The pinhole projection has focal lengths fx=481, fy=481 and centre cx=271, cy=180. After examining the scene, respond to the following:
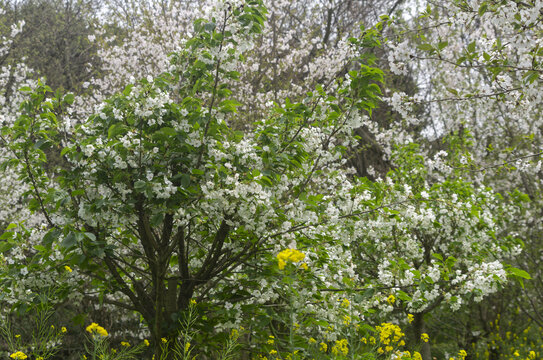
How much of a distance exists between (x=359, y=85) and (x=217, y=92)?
0.93 m

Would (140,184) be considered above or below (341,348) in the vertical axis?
above

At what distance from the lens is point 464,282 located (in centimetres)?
381

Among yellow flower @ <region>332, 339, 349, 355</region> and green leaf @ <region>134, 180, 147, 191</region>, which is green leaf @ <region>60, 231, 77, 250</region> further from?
yellow flower @ <region>332, 339, 349, 355</region>

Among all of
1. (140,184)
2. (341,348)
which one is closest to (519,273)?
(341,348)

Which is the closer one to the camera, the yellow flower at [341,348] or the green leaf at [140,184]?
the green leaf at [140,184]

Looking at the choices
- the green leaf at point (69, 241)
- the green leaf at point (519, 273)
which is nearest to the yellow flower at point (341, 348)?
the green leaf at point (519, 273)

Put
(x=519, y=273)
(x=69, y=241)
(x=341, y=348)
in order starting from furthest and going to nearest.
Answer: (x=341, y=348)
(x=519, y=273)
(x=69, y=241)

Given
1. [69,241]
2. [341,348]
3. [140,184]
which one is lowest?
[341,348]

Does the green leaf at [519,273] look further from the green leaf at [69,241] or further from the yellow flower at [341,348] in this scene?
the green leaf at [69,241]

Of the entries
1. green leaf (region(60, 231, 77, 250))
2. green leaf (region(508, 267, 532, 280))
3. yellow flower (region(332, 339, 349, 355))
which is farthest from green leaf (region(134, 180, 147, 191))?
green leaf (region(508, 267, 532, 280))

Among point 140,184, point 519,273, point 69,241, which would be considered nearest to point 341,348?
point 519,273

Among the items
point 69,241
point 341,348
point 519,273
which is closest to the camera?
point 69,241

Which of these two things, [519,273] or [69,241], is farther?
[519,273]

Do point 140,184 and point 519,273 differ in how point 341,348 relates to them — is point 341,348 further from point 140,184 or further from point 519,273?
point 140,184
